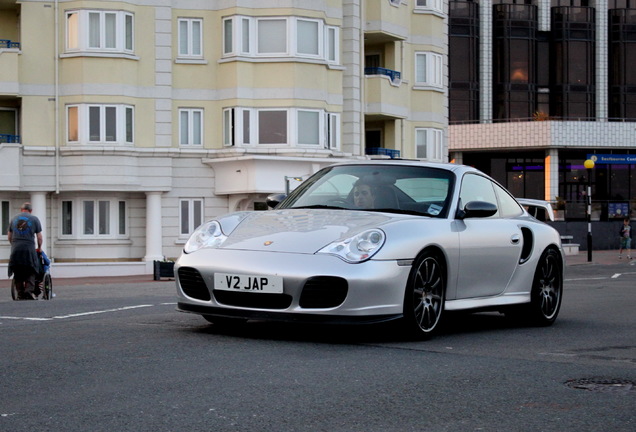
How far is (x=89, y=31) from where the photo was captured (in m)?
38.1

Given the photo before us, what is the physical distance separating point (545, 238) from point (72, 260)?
29.3 meters

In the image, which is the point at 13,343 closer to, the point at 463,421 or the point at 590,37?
the point at 463,421

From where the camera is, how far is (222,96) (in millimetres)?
40281

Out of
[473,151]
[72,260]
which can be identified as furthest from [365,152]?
[473,151]

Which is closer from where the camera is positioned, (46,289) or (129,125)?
(46,289)

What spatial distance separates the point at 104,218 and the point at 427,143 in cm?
1488

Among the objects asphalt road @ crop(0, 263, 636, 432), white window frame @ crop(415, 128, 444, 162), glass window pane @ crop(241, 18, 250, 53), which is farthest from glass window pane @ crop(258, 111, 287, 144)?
asphalt road @ crop(0, 263, 636, 432)

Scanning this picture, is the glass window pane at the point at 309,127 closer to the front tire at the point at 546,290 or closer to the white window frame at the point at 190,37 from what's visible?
the white window frame at the point at 190,37

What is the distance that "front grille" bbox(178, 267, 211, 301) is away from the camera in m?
9.02

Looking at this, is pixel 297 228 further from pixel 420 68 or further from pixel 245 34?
pixel 420 68

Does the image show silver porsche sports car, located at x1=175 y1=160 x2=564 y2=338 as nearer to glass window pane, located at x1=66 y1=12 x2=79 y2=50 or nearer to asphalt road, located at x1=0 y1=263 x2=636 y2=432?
asphalt road, located at x1=0 y1=263 x2=636 y2=432

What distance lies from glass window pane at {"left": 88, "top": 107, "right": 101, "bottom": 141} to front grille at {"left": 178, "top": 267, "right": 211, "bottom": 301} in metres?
29.8

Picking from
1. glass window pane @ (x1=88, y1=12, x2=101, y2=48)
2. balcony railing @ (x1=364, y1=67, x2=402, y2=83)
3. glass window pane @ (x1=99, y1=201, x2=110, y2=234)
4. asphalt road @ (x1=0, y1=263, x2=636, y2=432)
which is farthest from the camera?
balcony railing @ (x1=364, y1=67, x2=402, y2=83)

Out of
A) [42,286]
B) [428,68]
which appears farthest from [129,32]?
[42,286]
